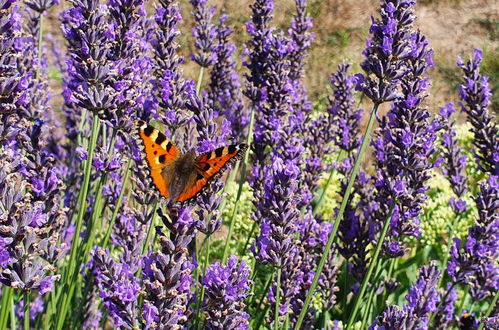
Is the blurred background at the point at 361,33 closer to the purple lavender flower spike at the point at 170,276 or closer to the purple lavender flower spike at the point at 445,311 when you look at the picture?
the purple lavender flower spike at the point at 445,311

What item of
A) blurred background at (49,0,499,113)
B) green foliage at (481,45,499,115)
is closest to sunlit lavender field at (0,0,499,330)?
green foliage at (481,45,499,115)

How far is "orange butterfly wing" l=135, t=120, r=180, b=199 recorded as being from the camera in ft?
7.24

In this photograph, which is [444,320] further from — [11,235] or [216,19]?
[216,19]

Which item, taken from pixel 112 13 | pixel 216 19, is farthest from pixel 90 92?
pixel 216 19

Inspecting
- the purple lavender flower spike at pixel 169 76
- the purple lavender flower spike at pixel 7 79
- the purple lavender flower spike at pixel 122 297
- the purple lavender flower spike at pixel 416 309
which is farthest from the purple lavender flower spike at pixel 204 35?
the purple lavender flower spike at pixel 122 297

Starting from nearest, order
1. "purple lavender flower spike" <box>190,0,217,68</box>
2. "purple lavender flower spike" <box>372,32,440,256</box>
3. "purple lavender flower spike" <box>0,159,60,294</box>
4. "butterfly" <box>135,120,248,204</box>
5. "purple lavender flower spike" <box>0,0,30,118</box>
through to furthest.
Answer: "purple lavender flower spike" <box>0,159,60,294</box> → "purple lavender flower spike" <box>0,0,30,118</box> → "butterfly" <box>135,120,248,204</box> → "purple lavender flower spike" <box>372,32,440,256</box> → "purple lavender flower spike" <box>190,0,217,68</box>

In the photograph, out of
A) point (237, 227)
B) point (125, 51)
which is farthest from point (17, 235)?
point (237, 227)

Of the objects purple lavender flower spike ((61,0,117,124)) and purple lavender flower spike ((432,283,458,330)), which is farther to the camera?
purple lavender flower spike ((432,283,458,330))

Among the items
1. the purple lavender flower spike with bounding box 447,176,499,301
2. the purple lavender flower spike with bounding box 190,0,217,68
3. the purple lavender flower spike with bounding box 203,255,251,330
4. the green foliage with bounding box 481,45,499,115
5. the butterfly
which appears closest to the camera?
the purple lavender flower spike with bounding box 203,255,251,330

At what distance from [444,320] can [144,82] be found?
190 centimetres

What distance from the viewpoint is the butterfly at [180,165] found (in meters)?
2.04

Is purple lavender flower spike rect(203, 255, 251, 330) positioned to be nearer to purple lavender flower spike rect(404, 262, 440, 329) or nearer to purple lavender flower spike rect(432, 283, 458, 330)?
purple lavender flower spike rect(404, 262, 440, 329)

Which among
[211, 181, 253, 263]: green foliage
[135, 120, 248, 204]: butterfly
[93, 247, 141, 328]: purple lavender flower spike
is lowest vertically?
[211, 181, 253, 263]: green foliage

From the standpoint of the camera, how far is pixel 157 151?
7.63 feet
